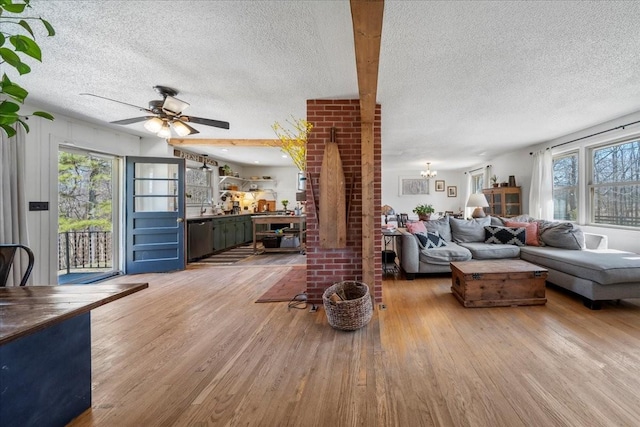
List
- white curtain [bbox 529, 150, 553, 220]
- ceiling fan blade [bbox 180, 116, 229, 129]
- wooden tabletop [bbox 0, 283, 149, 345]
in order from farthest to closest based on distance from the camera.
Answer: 1. white curtain [bbox 529, 150, 553, 220]
2. ceiling fan blade [bbox 180, 116, 229, 129]
3. wooden tabletop [bbox 0, 283, 149, 345]

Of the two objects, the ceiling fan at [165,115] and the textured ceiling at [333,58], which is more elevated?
the textured ceiling at [333,58]

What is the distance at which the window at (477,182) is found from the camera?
24.7 ft

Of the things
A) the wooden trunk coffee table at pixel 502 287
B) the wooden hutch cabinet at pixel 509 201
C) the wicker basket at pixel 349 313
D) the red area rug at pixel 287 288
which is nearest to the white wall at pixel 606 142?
the wooden hutch cabinet at pixel 509 201

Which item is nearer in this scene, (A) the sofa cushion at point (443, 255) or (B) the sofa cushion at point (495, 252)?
(A) the sofa cushion at point (443, 255)

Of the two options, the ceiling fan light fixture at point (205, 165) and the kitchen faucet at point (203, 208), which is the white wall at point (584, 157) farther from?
the kitchen faucet at point (203, 208)

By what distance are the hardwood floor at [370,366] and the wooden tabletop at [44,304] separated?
0.67 metres

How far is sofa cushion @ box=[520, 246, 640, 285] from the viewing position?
2543 millimetres

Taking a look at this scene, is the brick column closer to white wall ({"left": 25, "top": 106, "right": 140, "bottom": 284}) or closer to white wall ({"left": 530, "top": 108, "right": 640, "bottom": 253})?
white wall ({"left": 25, "top": 106, "right": 140, "bottom": 284})

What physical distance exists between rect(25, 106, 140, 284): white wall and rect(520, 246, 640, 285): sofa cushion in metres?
6.03

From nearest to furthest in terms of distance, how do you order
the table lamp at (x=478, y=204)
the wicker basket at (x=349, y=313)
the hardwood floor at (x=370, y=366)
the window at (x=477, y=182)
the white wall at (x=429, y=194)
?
the hardwood floor at (x=370, y=366), the wicker basket at (x=349, y=313), the table lamp at (x=478, y=204), the window at (x=477, y=182), the white wall at (x=429, y=194)

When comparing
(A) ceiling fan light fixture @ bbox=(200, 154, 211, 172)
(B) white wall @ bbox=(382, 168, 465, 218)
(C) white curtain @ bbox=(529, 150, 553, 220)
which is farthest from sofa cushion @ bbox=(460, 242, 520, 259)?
(A) ceiling fan light fixture @ bbox=(200, 154, 211, 172)

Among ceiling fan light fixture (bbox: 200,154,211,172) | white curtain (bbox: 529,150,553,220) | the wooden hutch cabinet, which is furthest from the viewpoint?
ceiling fan light fixture (bbox: 200,154,211,172)

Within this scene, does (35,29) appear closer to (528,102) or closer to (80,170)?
(80,170)

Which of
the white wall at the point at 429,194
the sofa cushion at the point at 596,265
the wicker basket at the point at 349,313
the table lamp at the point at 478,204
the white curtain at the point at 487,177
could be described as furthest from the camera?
the white wall at the point at 429,194
